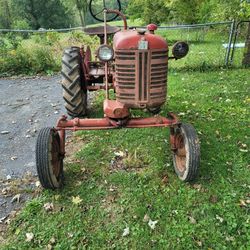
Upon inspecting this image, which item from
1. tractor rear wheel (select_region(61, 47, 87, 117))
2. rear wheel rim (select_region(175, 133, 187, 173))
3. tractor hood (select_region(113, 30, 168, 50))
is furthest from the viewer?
tractor rear wheel (select_region(61, 47, 87, 117))

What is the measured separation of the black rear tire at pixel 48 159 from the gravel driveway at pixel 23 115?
0.56 metres

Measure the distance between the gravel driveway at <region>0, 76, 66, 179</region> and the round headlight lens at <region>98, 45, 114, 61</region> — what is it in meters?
1.63

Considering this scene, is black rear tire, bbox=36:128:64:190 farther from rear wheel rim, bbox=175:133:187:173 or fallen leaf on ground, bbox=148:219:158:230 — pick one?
rear wheel rim, bbox=175:133:187:173

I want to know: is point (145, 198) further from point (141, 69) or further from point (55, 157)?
point (141, 69)

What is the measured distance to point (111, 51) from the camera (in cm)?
303

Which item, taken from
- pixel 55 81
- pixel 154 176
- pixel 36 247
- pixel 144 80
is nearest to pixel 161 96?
pixel 144 80

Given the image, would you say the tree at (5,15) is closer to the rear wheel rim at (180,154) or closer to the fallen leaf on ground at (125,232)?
the rear wheel rim at (180,154)

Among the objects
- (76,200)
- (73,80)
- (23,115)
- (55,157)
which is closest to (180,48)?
(73,80)

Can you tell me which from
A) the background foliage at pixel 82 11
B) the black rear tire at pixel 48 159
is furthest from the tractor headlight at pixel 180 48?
the background foliage at pixel 82 11

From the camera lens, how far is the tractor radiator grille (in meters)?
2.98

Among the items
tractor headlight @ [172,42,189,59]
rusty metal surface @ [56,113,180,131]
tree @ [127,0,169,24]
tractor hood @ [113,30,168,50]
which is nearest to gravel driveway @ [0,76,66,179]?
rusty metal surface @ [56,113,180,131]

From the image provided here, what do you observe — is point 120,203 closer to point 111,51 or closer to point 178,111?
point 111,51

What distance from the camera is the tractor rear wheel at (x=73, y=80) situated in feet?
13.3

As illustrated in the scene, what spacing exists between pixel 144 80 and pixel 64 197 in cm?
145
